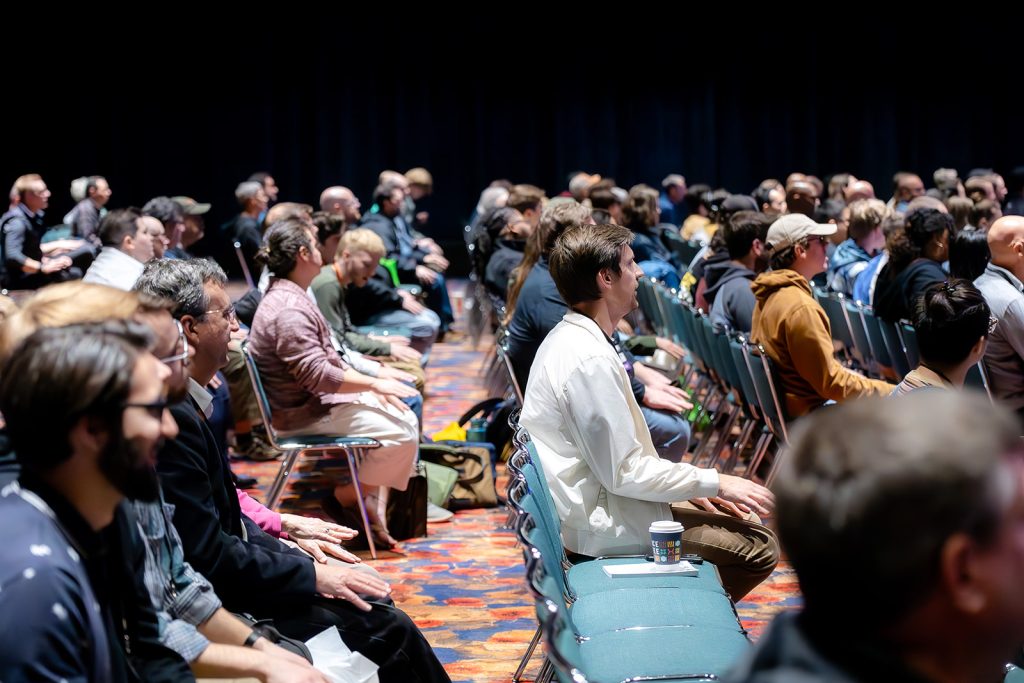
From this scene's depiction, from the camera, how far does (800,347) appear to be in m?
5.35

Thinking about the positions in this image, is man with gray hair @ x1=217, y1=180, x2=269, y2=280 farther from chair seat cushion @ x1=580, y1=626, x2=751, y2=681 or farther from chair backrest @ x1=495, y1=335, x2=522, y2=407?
chair seat cushion @ x1=580, y1=626, x2=751, y2=681

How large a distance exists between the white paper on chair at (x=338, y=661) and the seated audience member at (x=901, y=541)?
1.74 m

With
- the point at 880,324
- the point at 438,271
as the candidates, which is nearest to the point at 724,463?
the point at 880,324

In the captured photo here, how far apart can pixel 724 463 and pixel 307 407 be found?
8.49ft

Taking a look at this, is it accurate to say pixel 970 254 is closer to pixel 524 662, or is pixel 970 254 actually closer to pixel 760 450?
pixel 760 450

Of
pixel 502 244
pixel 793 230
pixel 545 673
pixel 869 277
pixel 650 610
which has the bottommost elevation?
pixel 869 277

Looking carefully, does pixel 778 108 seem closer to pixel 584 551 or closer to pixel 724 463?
pixel 724 463

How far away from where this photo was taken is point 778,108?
18797mm

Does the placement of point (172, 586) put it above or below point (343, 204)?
above

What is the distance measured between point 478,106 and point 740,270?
476 inches

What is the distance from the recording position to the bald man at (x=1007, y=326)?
5227 mm

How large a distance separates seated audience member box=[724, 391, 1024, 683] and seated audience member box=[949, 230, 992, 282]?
485 centimetres

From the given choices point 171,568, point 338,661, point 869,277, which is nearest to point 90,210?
point 869,277

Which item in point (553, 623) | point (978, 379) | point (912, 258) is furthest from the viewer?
point (912, 258)
